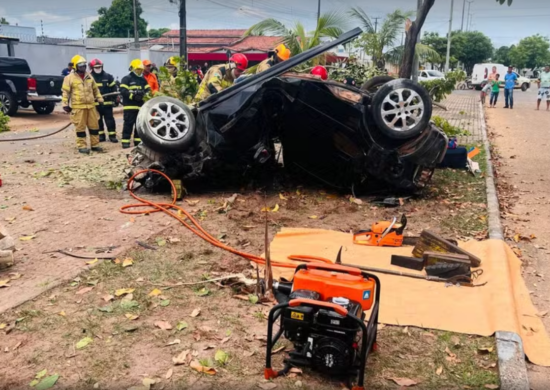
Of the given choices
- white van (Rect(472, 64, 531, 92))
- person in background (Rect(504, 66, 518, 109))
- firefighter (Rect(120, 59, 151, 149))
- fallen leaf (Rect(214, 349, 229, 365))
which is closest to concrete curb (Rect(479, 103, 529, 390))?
fallen leaf (Rect(214, 349, 229, 365))

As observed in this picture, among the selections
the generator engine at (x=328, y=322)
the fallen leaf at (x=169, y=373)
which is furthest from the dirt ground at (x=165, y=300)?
the generator engine at (x=328, y=322)

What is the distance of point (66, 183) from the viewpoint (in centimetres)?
791

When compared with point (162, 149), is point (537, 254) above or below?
below

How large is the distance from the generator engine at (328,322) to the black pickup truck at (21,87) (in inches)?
631

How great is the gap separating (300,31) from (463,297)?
505 inches

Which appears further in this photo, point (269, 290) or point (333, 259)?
point (333, 259)

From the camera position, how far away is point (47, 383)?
2.98m

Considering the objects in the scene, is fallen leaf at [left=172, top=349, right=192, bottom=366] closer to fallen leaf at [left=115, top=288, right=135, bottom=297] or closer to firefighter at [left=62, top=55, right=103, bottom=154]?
fallen leaf at [left=115, top=288, right=135, bottom=297]

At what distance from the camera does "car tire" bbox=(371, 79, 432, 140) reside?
6449mm

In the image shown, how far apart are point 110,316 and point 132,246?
58.0 inches

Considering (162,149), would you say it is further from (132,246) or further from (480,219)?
(480,219)

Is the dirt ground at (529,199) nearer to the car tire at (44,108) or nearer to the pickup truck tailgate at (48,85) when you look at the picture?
the pickup truck tailgate at (48,85)

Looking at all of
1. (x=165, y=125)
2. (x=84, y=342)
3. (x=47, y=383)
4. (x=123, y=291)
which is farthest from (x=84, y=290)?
(x=165, y=125)

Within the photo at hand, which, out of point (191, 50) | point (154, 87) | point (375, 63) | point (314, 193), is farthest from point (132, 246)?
point (191, 50)
